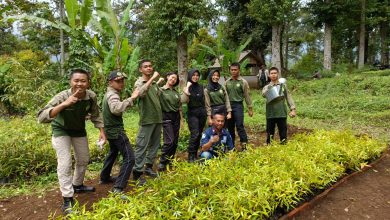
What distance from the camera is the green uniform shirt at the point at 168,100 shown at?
521cm

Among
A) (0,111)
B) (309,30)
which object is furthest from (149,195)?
(309,30)

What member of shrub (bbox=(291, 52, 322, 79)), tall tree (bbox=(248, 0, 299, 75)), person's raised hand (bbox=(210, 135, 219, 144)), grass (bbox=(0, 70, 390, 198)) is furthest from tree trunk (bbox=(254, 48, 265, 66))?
person's raised hand (bbox=(210, 135, 219, 144))

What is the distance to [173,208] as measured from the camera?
117 inches

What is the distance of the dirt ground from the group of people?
240 mm

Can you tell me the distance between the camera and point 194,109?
553cm

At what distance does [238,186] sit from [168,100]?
2291mm

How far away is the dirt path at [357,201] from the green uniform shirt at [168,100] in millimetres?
2544

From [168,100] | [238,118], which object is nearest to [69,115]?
[168,100]

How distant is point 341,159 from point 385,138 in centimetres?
338

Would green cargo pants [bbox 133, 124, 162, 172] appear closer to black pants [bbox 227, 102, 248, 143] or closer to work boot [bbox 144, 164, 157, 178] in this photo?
work boot [bbox 144, 164, 157, 178]

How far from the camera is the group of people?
3.67 meters

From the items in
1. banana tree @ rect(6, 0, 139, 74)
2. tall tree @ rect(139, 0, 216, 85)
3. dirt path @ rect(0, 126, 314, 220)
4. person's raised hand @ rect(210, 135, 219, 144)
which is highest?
tall tree @ rect(139, 0, 216, 85)

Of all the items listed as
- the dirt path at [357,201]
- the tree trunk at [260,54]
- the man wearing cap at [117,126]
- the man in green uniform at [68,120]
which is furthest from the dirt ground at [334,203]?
the tree trunk at [260,54]

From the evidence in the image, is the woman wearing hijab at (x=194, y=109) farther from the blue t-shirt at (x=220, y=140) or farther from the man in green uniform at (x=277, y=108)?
the man in green uniform at (x=277, y=108)
